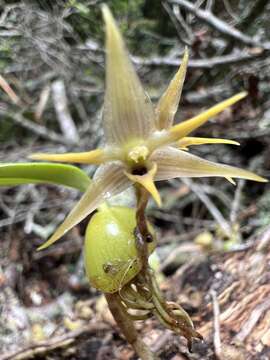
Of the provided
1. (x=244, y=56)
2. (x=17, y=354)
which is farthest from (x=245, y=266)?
(x=244, y=56)

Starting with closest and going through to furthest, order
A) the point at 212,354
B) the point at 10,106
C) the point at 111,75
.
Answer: the point at 111,75 → the point at 212,354 → the point at 10,106

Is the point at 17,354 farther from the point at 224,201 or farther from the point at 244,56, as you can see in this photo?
the point at 244,56

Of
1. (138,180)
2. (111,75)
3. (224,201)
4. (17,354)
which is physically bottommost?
(224,201)

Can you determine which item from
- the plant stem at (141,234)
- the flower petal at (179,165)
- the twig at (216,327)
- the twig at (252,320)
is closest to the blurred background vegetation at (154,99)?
the twig at (216,327)

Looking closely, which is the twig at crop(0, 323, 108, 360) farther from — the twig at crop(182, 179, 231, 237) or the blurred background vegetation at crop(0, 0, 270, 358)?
the twig at crop(182, 179, 231, 237)

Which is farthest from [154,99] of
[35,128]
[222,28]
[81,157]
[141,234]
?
[81,157]

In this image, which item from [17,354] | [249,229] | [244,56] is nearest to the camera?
[17,354]

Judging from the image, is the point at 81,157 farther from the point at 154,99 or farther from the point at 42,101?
the point at 42,101
